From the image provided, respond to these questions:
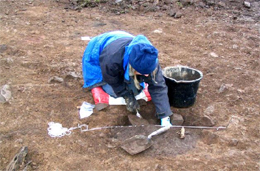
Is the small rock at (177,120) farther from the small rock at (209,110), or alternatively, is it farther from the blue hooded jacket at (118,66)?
the small rock at (209,110)

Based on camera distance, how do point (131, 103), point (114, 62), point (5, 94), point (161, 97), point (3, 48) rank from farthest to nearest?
point (3, 48) < point (5, 94) < point (131, 103) < point (161, 97) < point (114, 62)

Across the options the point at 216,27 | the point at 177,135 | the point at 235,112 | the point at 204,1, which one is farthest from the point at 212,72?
the point at 204,1

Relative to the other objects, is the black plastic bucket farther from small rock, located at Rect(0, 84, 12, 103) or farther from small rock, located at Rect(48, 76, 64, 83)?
small rock, located at Rect(0, 84, 12, 103)

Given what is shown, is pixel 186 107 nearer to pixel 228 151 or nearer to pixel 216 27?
pixel 228 151

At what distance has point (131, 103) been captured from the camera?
11.4ft

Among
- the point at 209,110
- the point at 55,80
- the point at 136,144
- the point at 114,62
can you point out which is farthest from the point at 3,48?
the point at 209,110

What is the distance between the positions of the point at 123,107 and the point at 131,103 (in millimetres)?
206

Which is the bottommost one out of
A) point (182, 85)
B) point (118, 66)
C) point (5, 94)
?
point (5, 94)

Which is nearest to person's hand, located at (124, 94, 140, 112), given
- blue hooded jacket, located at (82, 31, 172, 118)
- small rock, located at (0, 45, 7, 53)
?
blue hooded jacket, located at (82, 31, 172, 118)

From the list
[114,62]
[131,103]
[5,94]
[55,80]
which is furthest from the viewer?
[55,80]

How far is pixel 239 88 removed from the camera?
4.03m

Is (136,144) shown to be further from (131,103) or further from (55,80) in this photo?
(55,80)

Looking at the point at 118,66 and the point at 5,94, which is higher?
the point at 118,66

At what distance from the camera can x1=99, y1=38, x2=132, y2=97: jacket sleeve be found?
3.06m
